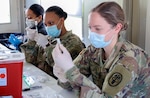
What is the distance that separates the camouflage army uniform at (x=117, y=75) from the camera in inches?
50.3

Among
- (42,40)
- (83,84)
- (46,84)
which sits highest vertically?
(42,40)

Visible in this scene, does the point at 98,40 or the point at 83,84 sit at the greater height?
the point at 98,40

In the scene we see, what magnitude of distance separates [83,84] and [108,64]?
24 cm

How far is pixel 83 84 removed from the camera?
51.0 inches

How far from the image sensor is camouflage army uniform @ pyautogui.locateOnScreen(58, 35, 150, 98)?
1.28m

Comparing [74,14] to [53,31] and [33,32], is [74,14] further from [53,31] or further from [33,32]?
[53,31]

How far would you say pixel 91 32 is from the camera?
1469 millimetres

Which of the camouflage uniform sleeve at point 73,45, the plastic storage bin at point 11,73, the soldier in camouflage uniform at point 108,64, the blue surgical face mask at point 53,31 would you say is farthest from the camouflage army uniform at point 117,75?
the blue surgical face mask at point 53,31

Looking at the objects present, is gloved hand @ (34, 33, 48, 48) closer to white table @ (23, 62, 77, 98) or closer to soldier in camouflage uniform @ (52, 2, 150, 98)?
white table @ (23, 62, 77, 98)

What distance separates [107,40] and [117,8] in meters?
0.18

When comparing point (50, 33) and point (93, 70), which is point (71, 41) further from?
point (93, 70)

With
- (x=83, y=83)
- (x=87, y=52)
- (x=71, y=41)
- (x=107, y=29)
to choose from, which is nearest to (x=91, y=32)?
(x=107, y=29)

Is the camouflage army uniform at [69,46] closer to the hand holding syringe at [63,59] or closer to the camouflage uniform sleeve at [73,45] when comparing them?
the camouflage uniform sleeve at [73,45]

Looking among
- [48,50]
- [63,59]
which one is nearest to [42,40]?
[48,50]
